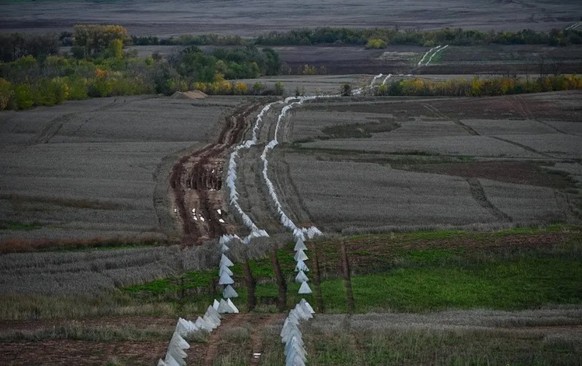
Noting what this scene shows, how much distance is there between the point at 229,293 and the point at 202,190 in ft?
53.7

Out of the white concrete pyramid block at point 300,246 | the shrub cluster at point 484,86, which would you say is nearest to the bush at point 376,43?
the shrub cluster at point 484,86

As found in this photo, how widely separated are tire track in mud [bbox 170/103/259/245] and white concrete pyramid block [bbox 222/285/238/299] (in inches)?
252

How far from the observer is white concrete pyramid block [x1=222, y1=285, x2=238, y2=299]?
28.2 meters

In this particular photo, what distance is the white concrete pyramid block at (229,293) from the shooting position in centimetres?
2817

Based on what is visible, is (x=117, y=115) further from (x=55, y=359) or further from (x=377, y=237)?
(x=55, y=359)

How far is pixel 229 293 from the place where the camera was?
2827cm

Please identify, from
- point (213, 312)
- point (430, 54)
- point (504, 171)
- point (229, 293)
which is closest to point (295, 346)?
point (213, 312)

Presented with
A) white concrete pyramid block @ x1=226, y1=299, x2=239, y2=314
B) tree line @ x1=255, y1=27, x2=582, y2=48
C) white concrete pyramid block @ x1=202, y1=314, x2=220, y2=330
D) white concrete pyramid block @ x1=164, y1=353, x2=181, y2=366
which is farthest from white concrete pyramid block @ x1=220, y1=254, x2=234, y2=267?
tree line @ x1=255, y1=27, x2=582, y2=48

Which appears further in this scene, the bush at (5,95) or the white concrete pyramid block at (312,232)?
the bush at (5,95)

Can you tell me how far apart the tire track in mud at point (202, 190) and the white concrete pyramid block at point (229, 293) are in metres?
6.41

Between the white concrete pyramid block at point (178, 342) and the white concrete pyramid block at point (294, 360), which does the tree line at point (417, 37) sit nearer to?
the white concrete pyramid block at point (178, 342)

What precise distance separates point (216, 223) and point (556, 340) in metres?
18.7

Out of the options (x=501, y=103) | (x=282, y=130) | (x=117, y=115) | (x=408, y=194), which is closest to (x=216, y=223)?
(x=408, y=194)

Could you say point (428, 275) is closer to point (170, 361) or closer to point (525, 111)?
point (170, 361)
